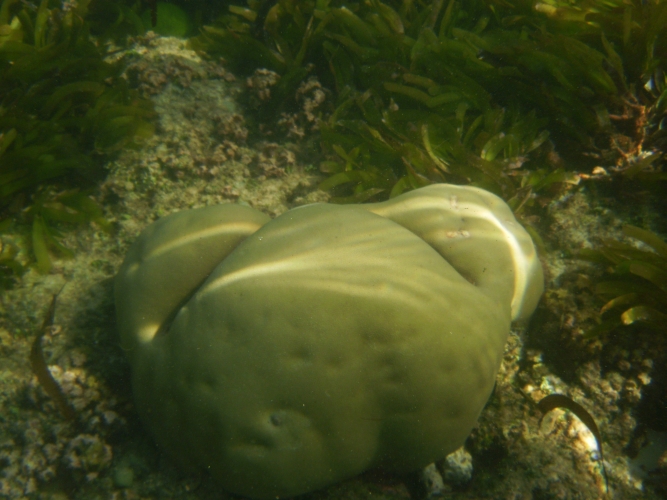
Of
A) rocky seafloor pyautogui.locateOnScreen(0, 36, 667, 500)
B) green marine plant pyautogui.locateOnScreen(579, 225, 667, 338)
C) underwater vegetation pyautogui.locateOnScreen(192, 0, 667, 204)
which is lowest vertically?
rocky seafloor pyautogui.locateOnScreen(0, 36, 667, 500)

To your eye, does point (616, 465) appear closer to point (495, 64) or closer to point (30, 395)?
point (495, 64)

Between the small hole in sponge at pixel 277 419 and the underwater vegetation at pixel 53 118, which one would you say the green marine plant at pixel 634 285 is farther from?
the underwater vegetation at pixel 53 118

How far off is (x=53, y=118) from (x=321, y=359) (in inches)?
135

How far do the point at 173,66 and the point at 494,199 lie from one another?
3630 mm

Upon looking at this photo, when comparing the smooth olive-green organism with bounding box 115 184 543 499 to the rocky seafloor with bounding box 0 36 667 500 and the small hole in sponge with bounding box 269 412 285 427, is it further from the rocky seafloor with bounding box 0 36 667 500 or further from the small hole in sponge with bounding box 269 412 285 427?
the rocky seafloor with bounding box 0 36 667 500

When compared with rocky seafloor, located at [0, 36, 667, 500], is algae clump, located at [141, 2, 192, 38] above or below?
above

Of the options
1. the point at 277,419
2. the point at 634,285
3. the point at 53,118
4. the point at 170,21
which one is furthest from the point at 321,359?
the point at 170,21

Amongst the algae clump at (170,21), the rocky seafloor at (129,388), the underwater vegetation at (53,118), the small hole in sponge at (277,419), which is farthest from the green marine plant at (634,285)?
the algae clump at (170,21)

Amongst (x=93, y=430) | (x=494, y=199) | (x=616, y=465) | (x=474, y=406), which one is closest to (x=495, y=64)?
(x=494, y=199)

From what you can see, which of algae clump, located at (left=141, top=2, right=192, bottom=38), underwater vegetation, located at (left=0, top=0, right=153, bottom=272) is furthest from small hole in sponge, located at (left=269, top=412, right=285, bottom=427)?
algae clump, located at (left=141, top=2, right=192, bottom=38)

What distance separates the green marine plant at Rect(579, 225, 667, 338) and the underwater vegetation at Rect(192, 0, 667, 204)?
2.26 ft

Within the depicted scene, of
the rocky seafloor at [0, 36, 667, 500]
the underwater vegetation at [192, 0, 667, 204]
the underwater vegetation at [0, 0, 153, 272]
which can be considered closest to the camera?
the rocky seafloor at [0, 36, 667, 500]

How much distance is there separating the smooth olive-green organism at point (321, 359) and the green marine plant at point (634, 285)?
0.70m

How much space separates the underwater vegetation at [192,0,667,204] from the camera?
2.86 m
